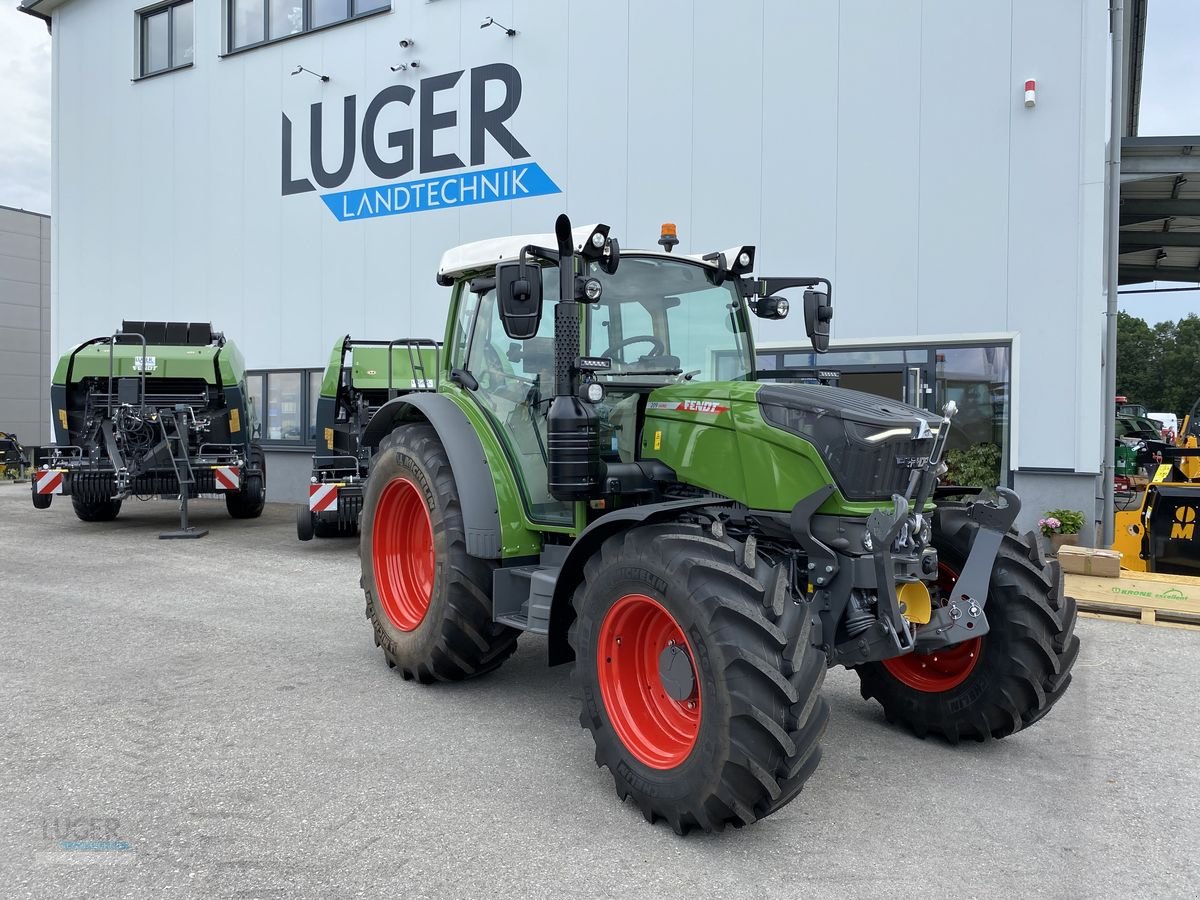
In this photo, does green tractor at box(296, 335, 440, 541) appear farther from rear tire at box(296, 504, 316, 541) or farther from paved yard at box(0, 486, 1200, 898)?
paved yard at box(0, 486, 1200, 898)

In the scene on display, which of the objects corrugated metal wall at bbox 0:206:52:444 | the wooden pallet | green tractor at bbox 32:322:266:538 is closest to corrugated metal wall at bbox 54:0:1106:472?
the wooden pallet

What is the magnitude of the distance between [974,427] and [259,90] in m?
12.6

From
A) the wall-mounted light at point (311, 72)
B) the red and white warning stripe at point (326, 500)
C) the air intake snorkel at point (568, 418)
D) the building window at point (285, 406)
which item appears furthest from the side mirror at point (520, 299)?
the wall-mounted light at point (311, 72)

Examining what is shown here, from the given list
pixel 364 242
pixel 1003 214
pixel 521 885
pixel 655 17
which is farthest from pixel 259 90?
pixel 521 885

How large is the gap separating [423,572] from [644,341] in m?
2.04

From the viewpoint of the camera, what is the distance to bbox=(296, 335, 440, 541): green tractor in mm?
9898

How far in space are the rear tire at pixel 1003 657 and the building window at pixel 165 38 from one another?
1703 centimetres

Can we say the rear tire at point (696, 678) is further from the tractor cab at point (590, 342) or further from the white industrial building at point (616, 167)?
the white industrial building at point (616, 167)

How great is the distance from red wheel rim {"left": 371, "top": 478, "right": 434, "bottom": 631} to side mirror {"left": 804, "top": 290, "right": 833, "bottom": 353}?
2.40 metres

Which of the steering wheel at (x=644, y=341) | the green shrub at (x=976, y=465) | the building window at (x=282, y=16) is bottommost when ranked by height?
the green shrub at (x=976, y=465)

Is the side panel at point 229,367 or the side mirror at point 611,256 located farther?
the side panel at point 229,367

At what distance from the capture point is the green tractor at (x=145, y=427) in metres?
11.2

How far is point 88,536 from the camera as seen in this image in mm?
11375

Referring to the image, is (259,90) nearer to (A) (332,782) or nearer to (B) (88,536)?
(B) (88,536)
